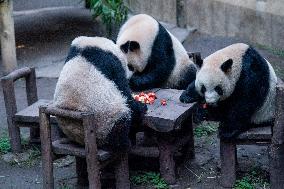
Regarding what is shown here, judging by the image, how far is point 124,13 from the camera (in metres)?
10.2

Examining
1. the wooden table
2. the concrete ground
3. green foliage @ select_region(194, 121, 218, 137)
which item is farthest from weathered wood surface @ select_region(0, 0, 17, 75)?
the wooden table

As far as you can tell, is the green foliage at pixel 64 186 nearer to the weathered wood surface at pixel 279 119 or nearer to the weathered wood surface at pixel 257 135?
the weathered wood surface at pixel 257 135

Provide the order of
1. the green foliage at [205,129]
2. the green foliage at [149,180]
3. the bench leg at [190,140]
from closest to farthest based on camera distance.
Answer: the green foliage at [149,180], the bench leg at [190,140], the green foliage at [205,129]

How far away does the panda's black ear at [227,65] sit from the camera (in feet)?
16.7

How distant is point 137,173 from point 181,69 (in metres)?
1.36

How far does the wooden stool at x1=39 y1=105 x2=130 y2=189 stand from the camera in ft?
15.5


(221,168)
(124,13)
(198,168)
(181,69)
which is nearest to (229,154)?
(221,168)

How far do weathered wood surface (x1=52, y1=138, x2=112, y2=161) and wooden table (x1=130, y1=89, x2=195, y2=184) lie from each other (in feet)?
1.70

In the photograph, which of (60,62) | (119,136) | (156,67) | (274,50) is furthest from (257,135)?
(60,62)

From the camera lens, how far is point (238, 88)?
5156mm

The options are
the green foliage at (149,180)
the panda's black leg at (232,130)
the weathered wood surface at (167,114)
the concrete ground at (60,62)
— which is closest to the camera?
the weathered wood surface at (167,114)

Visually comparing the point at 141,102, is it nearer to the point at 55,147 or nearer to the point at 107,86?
the point at 107,86

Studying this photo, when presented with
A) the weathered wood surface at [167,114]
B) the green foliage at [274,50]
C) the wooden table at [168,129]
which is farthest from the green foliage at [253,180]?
the green foliage at [274,50]

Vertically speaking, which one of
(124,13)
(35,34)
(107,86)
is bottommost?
(35,34)
